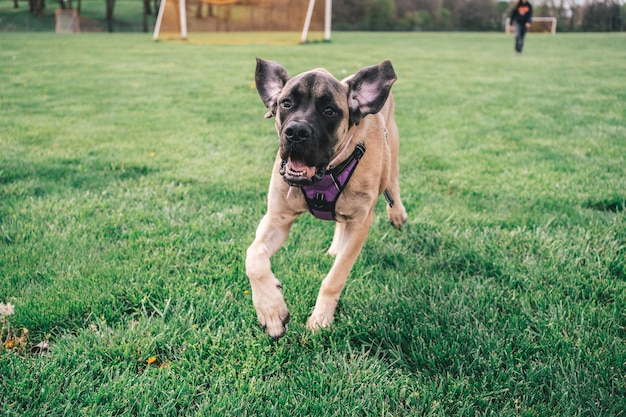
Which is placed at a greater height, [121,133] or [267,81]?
[267,81]

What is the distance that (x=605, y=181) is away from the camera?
5133mm

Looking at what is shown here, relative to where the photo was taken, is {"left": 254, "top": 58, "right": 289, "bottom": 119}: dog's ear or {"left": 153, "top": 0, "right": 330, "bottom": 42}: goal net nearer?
{"left": 254, "top": 58, "right": 289, "bottom": 119}: dog's ear

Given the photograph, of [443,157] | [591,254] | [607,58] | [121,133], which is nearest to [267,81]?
[591,254]

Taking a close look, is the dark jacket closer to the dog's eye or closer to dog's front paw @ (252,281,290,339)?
the dog's eye

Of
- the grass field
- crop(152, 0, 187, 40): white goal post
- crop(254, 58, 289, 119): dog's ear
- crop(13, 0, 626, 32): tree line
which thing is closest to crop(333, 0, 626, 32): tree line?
crop(13, 0, 626, 32): tree line

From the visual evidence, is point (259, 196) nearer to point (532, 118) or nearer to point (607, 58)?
point (532, 118)

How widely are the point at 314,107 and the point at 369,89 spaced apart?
408 millimetres

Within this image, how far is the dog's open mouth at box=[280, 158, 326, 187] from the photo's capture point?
2.74 meters

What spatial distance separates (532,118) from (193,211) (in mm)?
6666

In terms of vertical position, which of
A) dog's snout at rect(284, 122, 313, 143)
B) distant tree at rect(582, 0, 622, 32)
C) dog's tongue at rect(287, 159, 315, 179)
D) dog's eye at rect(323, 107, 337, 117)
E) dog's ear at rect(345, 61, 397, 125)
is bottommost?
dog's tongue at rect(287, 159, 315, 179)

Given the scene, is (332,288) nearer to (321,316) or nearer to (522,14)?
(321,316)

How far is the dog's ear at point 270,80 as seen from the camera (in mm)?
3166

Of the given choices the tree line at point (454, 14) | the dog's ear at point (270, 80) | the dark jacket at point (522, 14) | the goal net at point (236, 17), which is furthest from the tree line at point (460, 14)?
the dog's ear at point (270, 80)

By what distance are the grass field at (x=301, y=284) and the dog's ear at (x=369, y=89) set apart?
1.15 meters
